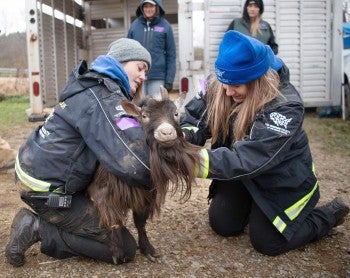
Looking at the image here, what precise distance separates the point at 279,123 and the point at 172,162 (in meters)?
0.73

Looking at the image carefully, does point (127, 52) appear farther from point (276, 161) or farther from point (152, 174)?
point (276, 161)

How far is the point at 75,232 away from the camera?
2.92 metres

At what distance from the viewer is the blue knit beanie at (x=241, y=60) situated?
8.95 feet

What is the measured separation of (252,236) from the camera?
10.4 ft

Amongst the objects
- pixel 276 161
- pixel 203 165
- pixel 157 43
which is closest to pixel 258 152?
pixel 276 161

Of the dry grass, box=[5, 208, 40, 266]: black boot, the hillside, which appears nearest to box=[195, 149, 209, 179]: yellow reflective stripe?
box=[5, 208, 40, 266]: black boot

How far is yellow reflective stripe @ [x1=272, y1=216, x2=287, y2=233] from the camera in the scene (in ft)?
9.88

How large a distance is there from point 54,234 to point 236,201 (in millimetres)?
1340

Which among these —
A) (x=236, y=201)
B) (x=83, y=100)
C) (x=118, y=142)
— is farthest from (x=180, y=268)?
(x=83, y=100)

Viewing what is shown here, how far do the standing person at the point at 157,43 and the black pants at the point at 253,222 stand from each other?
3.25 m

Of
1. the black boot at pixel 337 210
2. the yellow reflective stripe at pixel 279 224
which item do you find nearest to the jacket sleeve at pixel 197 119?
the yellow reflective stripe at pixel 279 224

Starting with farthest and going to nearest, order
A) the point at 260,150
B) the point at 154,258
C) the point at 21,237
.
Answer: the point at 154,258, the point at 21,237, the point at 260,150

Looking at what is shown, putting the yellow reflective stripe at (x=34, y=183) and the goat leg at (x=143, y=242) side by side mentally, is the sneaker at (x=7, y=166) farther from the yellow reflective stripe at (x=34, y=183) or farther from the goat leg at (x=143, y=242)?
the goat leg at (x=143, y=242)

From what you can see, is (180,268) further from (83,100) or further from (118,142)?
(83,100)
